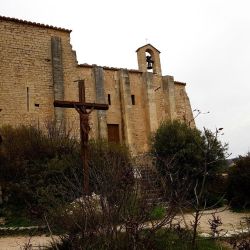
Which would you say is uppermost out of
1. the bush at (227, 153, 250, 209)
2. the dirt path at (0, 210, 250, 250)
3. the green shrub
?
the bush at (227, 153, 250, 209)

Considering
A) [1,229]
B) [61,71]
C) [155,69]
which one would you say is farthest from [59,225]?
[155,69]

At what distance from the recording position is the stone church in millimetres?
19859

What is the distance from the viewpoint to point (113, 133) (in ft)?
75.5

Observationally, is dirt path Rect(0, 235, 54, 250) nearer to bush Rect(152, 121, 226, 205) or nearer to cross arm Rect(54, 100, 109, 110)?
cross arm Rect(54, 100, 109, 110)

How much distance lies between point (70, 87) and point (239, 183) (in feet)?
35.5

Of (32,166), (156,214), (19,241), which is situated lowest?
(19,241)

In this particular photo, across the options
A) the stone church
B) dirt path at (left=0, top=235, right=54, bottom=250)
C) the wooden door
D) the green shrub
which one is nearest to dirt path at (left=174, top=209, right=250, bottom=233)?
the green shrub

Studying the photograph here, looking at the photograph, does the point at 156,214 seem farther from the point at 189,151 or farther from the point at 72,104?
the point at 189,151

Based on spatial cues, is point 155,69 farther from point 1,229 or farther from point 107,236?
point 107,236

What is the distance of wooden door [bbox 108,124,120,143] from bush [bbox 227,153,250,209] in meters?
8.92

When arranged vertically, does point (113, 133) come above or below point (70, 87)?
below

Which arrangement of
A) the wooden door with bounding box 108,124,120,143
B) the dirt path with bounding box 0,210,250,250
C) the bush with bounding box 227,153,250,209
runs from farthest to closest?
the wooden door with bounding box 108,124,120,143
the bush with bounding box 227,153,250,209
the dirt path with bounding box 0,210,250,250

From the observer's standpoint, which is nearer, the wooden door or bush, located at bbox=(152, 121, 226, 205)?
bush, located at bbox=(152, 121, 226, 205)

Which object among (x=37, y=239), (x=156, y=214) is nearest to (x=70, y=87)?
(x=37, y=239)
